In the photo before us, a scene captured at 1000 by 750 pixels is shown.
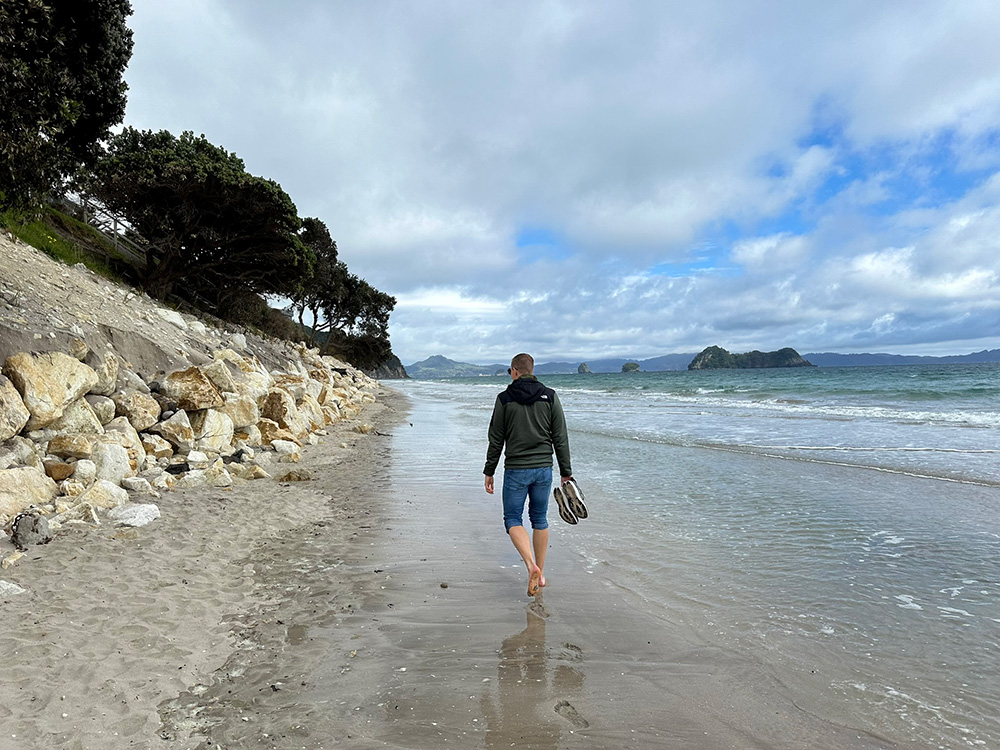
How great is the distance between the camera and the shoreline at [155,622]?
2977 millimetres

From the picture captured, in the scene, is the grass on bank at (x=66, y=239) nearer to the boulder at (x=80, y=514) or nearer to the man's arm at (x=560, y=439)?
the boulder at (x=80, y=514)

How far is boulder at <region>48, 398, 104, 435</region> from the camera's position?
681 centimetres

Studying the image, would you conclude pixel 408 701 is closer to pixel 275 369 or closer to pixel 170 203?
pixel 275 369

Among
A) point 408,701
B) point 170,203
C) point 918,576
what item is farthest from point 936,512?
point 170,203

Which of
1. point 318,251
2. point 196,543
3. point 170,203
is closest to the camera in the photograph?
point 196,543

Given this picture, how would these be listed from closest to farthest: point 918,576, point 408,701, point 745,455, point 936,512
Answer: point 408,701
point 918,576
point 936,512
point 745,455

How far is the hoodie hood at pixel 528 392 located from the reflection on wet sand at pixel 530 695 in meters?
1.88

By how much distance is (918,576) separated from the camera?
17.0 feet

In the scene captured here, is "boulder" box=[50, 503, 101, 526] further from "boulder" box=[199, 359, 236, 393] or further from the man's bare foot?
"boulder" box=[199, 359, 236, 393]

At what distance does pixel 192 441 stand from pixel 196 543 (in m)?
Answer: 3.43

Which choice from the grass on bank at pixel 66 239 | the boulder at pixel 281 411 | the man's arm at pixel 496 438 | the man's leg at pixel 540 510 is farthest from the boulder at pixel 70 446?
the grass on bank at pixel 66 239

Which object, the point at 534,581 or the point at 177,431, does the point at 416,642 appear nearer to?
the point at 534,581

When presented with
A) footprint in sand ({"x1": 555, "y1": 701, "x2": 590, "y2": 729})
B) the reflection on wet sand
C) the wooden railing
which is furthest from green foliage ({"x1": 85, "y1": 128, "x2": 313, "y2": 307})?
footprint in sand ({"x1": 555, "y1": 701, "x2": 590, "y2": 729})

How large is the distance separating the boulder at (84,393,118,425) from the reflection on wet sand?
21.4 ft
